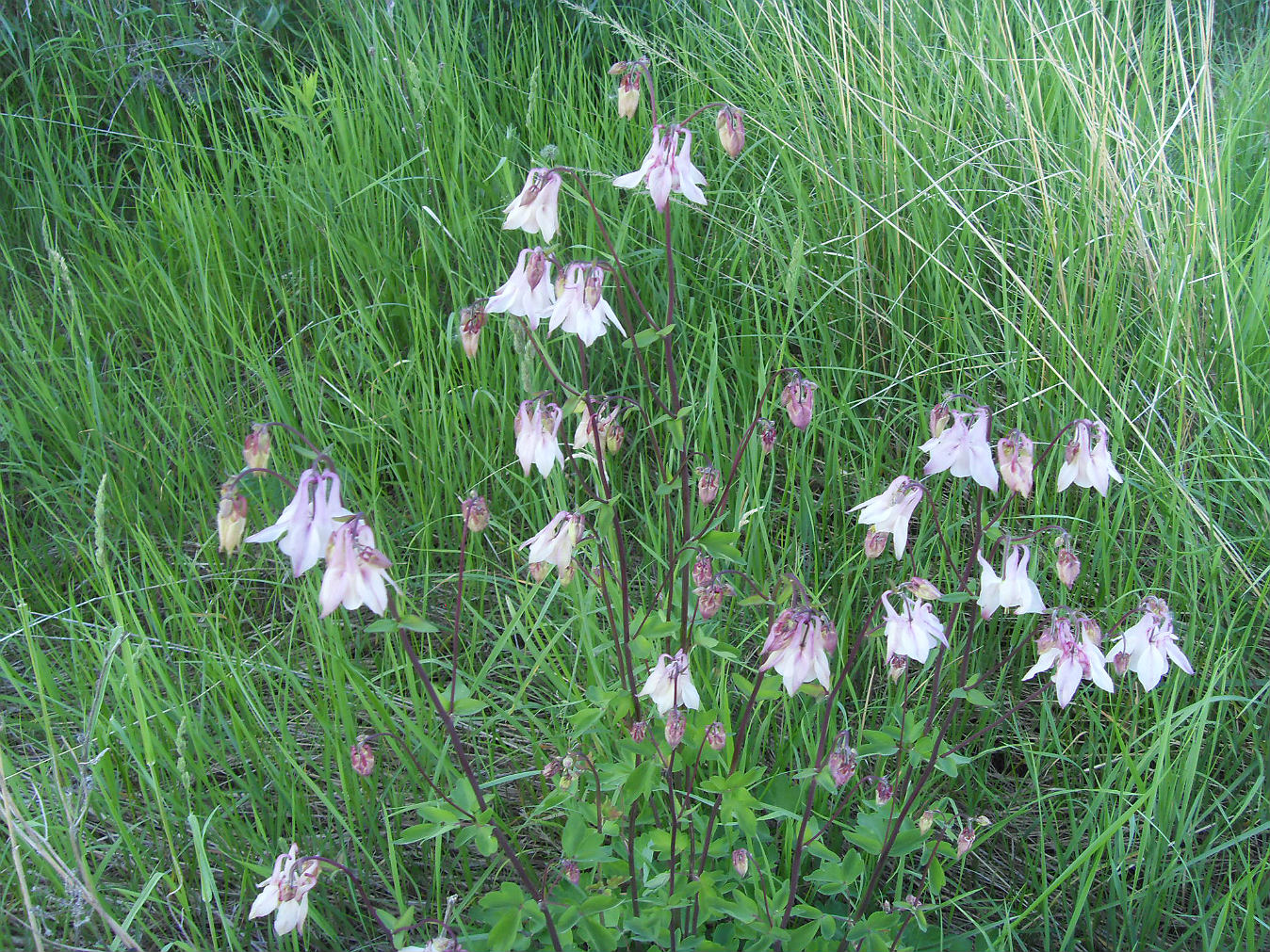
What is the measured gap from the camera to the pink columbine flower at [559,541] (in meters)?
1.47

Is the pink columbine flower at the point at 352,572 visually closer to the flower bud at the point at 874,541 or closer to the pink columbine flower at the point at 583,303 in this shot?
the pink columbine flower at the point at 583,303

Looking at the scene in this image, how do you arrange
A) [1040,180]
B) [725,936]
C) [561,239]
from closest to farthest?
[725,936], [1040,180], [561,239]

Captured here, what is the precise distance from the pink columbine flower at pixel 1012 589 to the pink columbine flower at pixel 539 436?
64cm

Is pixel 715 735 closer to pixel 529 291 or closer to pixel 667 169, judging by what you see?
pixel 529 291

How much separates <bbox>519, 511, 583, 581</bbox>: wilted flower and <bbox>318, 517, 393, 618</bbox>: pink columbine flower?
14.0 inches

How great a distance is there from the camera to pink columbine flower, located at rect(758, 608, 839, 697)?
1.32 metres

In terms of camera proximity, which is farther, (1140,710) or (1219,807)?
(1140,710)

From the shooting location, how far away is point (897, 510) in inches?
56.4

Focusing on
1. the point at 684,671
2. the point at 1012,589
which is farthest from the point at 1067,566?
the point at 684,671

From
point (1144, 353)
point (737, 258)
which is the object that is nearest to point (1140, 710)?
point (1144, 353)

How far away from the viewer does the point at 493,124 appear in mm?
3322

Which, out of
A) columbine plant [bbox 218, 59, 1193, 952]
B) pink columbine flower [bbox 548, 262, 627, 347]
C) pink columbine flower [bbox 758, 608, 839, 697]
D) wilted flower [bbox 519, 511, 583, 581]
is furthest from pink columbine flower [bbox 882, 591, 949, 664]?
pink columbine flower [bbox 548, 262, 627, 347]

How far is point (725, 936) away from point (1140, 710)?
41.9 inches

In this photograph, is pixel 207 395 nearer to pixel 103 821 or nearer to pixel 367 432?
pixel 367 432
